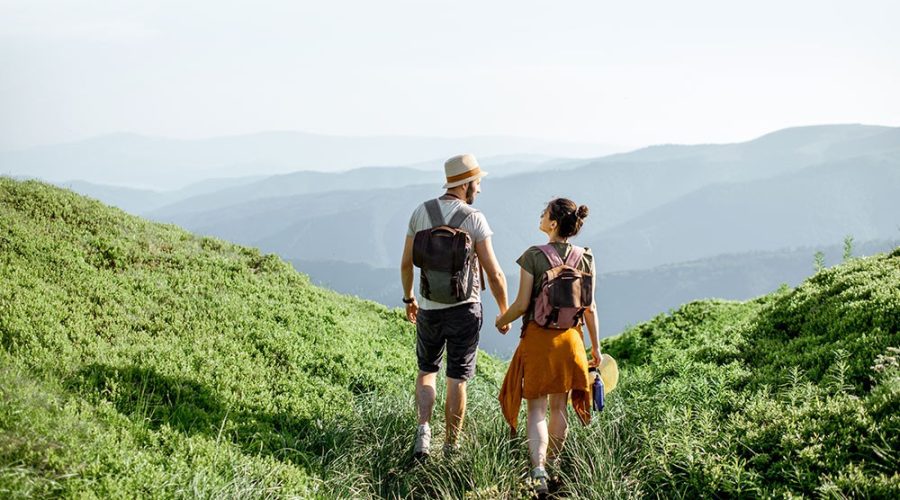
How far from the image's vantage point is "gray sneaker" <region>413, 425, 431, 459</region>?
6.57 meters

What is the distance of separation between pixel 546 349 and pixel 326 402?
333 centimetres

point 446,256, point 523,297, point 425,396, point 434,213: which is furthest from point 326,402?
point 523,297

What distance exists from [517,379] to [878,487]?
3.02 m

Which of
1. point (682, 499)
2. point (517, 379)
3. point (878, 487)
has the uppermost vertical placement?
point (517, 379)

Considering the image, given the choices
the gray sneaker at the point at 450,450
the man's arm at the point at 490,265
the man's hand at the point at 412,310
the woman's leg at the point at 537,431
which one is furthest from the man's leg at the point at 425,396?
the man's arm at the point at 490,265

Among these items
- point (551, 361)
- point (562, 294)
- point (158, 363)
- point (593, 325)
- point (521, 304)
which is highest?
point (562, 294)

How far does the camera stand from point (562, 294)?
19.5 ft

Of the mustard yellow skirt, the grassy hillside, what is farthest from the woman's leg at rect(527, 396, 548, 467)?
the grassy hillside

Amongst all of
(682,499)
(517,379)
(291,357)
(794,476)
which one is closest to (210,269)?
(291,357)

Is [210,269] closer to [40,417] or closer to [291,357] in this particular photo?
[291,357]

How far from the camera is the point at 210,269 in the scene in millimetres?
11766

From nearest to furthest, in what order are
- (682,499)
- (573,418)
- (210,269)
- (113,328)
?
(682,499) < (573,418) < (113,328) < (210,269)

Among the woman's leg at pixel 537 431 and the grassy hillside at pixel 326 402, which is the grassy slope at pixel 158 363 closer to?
the grassy hillside at pixel 326 402

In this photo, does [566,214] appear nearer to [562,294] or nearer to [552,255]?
[552,255]
